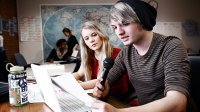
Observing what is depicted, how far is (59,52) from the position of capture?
4.94 m

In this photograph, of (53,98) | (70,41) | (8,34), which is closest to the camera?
(53,98)

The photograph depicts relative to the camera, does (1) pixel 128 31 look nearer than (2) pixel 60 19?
Yes

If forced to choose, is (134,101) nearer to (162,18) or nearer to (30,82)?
(30,82)

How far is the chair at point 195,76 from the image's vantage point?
1201mm

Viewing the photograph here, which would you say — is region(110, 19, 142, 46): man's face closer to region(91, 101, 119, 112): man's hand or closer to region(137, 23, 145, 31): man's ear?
region(137, 23, 145, 31): man's ear

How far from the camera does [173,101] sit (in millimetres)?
851

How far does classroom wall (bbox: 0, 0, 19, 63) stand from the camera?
4.69 m

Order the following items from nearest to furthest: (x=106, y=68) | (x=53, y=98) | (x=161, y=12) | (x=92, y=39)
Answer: (x=53, y=98), (x=106, y=68), (x=92, y=39), (x=161, y=12)

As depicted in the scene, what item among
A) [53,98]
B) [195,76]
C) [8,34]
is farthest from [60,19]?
[53,98]

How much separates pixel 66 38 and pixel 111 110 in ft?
15.9

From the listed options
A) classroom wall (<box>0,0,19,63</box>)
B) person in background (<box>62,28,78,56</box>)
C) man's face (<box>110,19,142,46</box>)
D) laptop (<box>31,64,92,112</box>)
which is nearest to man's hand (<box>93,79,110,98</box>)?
laptop (<box>31,64,92,112</box>)

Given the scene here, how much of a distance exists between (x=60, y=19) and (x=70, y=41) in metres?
0.66

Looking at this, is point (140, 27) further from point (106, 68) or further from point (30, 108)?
point (30, 108)

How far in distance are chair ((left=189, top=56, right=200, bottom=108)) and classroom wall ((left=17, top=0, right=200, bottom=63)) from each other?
462 centimetres
